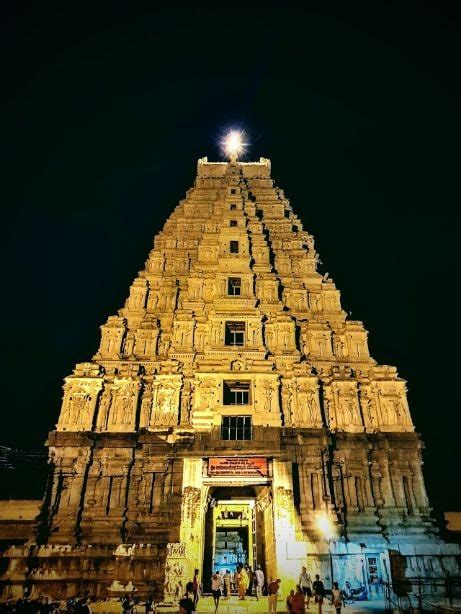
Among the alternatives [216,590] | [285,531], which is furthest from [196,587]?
[285,531]

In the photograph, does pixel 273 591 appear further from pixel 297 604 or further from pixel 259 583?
pixel 259 583

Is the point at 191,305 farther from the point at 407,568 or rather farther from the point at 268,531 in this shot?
the point at 407,568

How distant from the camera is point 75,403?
24.3m

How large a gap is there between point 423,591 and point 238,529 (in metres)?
15.1

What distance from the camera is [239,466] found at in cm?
2200

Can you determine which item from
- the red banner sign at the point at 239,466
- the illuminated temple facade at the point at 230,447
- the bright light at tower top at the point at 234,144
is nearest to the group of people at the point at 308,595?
the illuminated temple facade at the point at 230,447

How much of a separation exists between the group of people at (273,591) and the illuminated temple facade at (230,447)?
0.83 m

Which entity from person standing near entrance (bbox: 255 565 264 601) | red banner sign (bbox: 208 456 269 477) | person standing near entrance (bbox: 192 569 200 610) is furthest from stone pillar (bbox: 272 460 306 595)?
person standing near entrance (bbox: 192 569 200 610)

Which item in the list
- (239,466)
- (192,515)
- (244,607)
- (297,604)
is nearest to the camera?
(297,604)

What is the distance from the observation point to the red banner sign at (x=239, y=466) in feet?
71.7

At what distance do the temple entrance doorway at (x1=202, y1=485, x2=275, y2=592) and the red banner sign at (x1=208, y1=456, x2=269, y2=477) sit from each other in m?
1.11

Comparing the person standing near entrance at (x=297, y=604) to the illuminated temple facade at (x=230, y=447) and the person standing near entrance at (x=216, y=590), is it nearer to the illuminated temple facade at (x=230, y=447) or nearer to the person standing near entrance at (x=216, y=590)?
the person standing near entrance at (x=216, y=590)

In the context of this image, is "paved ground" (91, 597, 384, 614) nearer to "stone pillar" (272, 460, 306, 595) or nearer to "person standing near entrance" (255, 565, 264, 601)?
"person standing near entrance" (255, 565, 264, 601)

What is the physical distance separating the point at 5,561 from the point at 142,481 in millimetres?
6648
